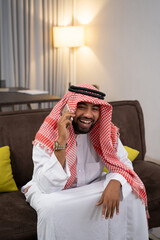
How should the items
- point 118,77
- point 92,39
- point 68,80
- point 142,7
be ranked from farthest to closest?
point 68,80, point 92,39, point 118,77, point 142,7

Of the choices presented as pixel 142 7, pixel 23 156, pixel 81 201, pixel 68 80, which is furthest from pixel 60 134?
pixel 68 80

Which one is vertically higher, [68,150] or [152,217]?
[68,150]

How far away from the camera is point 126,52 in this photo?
4.55 m

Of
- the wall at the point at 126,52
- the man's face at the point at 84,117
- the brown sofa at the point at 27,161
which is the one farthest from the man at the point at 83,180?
the wall at the point at 126,52

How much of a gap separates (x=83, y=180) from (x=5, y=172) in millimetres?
487

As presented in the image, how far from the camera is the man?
1679mm

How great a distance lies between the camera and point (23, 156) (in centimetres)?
222

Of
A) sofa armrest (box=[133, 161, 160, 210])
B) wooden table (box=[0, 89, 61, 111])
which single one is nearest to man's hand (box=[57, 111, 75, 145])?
sofa armrest (box=[133, 161, 160, 210])

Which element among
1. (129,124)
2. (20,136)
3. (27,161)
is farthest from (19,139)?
(129,124)

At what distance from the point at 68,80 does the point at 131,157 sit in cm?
365

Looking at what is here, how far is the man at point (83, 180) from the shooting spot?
5.51 feet

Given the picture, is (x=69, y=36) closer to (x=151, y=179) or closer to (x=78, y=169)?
(x=151, y=179)

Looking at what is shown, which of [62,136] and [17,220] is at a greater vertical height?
[62,136]

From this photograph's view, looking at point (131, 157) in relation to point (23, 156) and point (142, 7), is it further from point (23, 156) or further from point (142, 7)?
point (142, 7)
